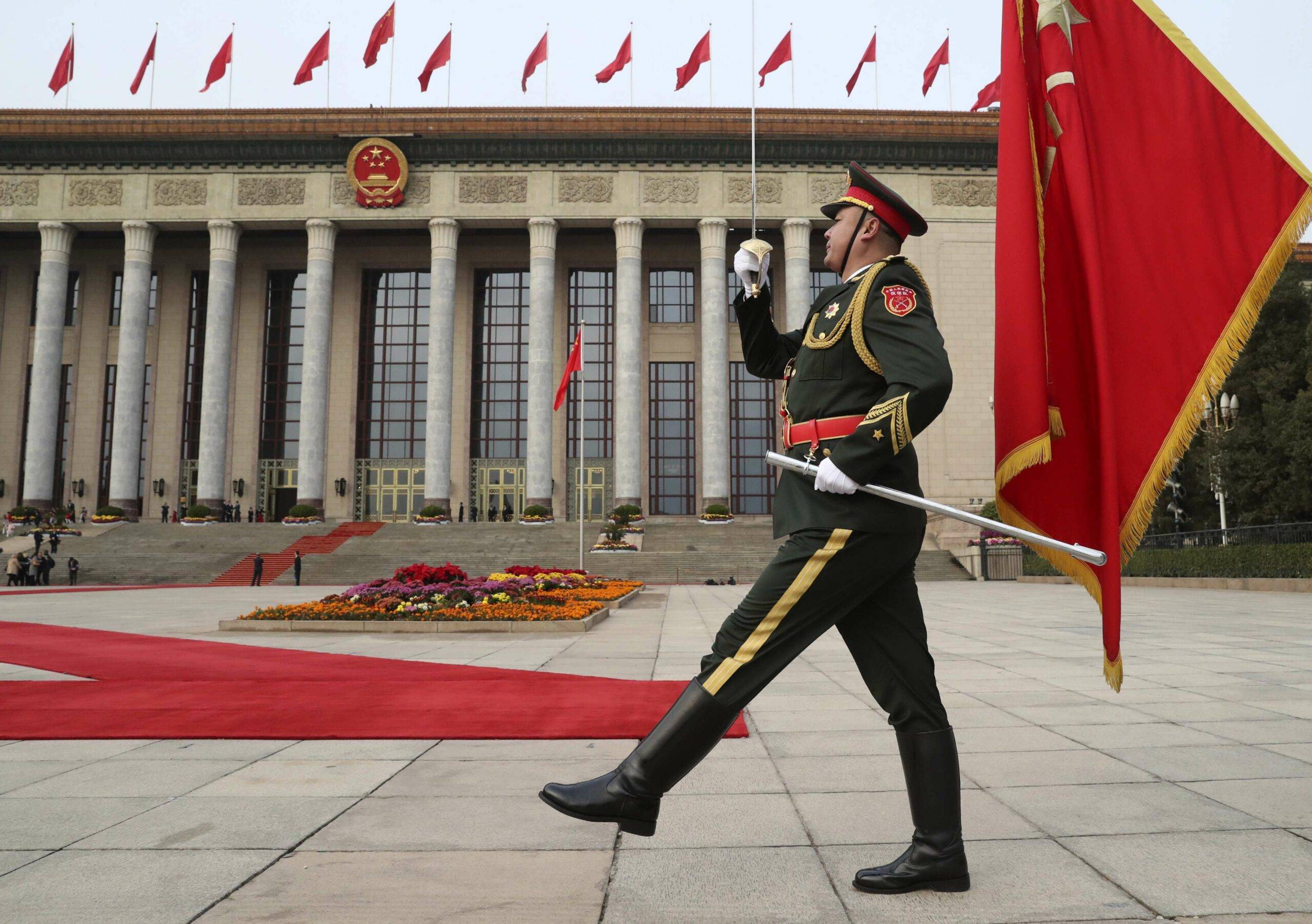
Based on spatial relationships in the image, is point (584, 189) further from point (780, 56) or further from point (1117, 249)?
point (1117, 249)

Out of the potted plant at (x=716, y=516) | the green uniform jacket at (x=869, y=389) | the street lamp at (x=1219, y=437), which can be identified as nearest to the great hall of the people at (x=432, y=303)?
the potted plant at (x=716, y=516)

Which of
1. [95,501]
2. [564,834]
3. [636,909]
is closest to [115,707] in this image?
[564,834]

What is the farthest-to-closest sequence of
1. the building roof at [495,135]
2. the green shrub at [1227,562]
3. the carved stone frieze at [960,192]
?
the carved stone frieze at [960,192] → the building roof at [495,135] → the green shrub at [1227,562]

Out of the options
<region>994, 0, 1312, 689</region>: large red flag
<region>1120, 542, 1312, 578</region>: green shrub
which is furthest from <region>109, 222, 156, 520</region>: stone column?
<region>994, 0, 1312, 689</region>: large red flag

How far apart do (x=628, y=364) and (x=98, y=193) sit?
2436 cm

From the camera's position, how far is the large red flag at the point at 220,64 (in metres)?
38.5

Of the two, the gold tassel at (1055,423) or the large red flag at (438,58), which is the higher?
the large red flag at (438,58)

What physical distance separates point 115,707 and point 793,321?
35522 mm

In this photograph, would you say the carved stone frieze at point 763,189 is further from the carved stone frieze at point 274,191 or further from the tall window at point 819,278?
the carved stone frieze at point 274,191

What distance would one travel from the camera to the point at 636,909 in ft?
8.18

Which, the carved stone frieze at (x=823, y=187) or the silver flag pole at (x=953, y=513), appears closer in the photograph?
the silver flag pole at (x=953, y=513)

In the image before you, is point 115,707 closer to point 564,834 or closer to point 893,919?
point 564,834

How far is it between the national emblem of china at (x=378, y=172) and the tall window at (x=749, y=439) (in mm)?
16807

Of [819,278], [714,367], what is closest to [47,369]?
[714,367]
